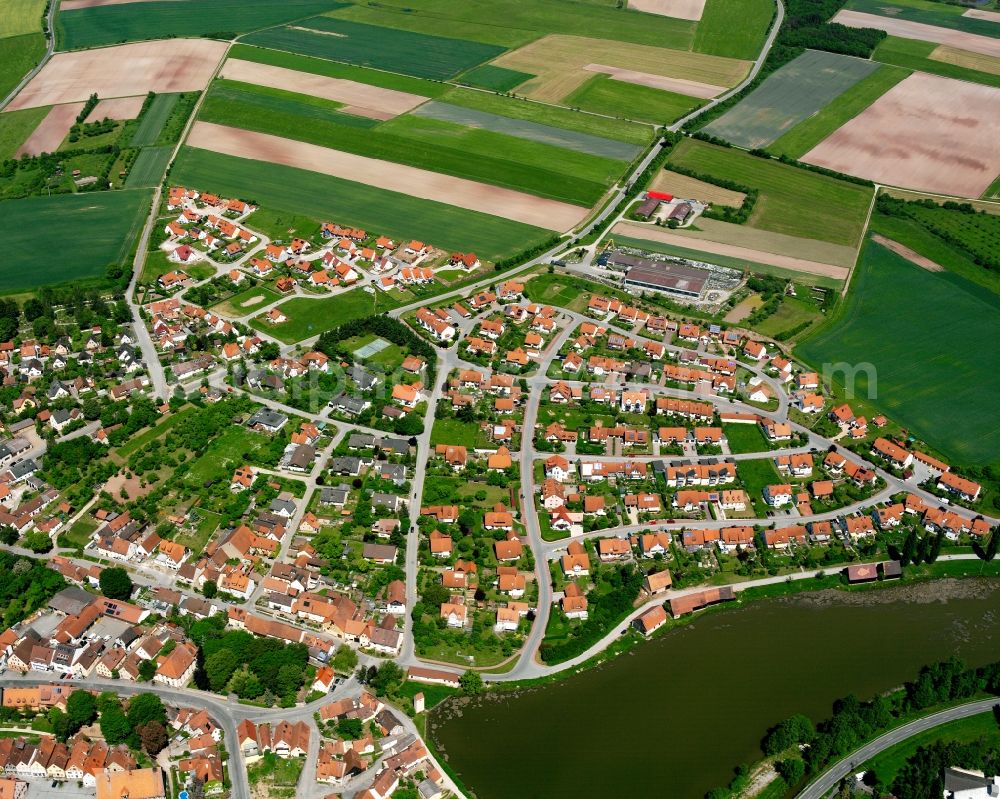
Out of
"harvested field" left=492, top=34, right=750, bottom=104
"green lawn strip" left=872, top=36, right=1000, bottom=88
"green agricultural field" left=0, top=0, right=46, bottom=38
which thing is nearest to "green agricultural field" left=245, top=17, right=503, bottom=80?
"harvested field" left=492, top=34, right=750, bottom=104

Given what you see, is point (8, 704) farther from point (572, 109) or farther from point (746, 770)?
point (572, 109)

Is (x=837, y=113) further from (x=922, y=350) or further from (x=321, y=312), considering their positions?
(x=321, y=312)

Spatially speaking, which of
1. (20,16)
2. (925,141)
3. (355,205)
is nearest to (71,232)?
(355,205)

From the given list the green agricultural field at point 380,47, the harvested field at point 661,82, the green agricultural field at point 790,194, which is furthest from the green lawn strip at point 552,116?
the harvested field at point 661,82

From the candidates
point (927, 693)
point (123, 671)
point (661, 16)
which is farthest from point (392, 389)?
point (661, 16)

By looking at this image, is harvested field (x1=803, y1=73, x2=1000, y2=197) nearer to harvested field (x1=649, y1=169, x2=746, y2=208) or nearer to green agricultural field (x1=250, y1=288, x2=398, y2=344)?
harvested field (x1=649, y1=169, x2=746, y2=208)

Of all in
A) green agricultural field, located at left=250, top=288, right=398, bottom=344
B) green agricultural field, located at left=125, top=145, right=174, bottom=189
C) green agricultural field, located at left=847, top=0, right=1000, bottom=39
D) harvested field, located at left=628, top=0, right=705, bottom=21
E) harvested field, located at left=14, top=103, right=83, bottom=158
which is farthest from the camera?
harvested field, located at left=628, top=0, right=705, bottom=21
